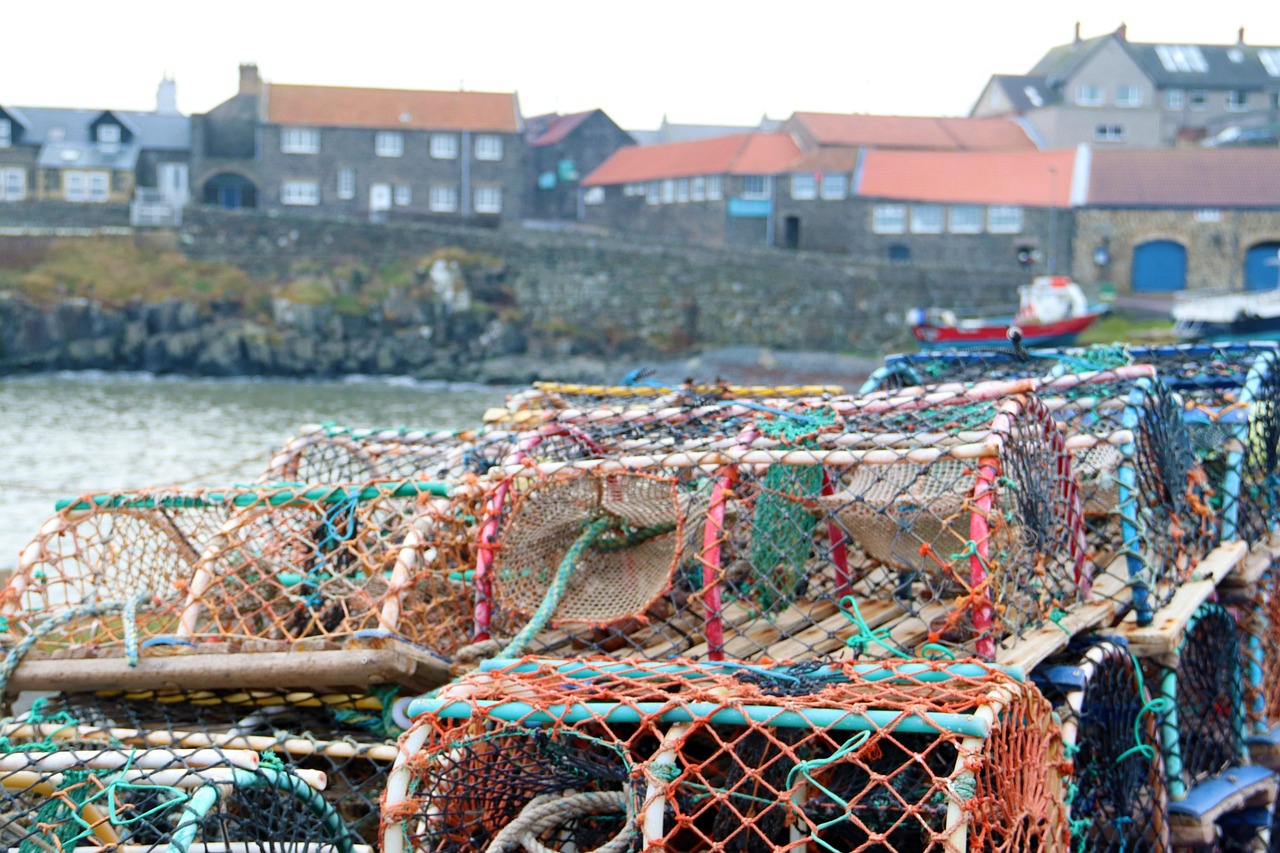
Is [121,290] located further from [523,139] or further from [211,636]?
[211,636]

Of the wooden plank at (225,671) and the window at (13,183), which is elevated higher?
the window at (13,183)

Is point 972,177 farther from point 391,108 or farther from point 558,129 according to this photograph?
point 391,108

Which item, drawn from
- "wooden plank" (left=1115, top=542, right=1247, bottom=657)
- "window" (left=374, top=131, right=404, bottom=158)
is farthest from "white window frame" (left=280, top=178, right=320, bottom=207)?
"wooden plank" (left=1115, top=542, right=1247, bottom=657)

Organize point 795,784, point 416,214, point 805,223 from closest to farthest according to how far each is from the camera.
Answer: point 795,784 < point 805,223 < point 416,214

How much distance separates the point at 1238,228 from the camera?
31.0 metres

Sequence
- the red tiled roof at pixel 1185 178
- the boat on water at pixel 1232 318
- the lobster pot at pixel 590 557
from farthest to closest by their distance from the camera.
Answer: the red tiled roof at pixel 1185 178 → the boat on water at pixel 1232 318 → the lobster pot at pixel 590 557

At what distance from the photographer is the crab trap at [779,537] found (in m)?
3.14

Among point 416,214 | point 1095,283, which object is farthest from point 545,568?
point 416,214

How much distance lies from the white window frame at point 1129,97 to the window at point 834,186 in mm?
11389

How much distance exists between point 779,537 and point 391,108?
116ft

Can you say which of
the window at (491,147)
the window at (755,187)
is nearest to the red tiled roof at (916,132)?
the window at (755,187)

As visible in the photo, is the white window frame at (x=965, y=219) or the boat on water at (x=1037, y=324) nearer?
the boat on water at (x=1037, y=324)

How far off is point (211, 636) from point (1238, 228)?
31587 mm

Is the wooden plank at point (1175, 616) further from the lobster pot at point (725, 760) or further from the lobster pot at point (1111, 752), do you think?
the lobster pot at point (725, 760)
